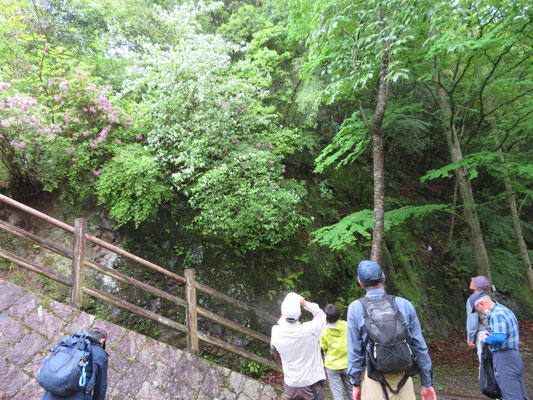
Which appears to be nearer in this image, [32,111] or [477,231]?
[32,111]

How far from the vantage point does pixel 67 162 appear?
6.37 meters

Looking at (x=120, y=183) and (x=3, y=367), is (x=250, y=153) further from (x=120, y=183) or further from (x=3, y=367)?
(x=3, y=367)

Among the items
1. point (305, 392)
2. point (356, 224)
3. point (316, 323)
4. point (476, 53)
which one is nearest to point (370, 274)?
point (316, 323)

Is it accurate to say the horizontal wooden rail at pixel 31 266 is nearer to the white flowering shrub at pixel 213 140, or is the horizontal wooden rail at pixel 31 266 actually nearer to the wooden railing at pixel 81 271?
the wooden railing at pixel 81 271

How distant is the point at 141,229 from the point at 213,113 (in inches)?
138

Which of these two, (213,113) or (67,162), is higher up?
(213,113)

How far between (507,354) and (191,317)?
13.4 ft

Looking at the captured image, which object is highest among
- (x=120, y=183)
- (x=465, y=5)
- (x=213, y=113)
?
(x=465, y=5)

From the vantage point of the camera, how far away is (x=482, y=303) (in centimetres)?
328

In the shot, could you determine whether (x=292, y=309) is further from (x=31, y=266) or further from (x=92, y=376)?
(x=31, y=266)

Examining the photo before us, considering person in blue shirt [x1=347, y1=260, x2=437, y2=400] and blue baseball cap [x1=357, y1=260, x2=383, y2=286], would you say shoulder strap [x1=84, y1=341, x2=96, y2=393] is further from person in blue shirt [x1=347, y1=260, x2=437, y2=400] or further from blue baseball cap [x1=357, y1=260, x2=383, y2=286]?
blue baseball cap [x1=357, y1=260, x2=383, y2=286]

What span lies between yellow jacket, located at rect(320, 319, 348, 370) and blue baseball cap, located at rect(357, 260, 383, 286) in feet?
4.66

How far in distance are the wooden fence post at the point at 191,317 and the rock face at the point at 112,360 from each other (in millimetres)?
144

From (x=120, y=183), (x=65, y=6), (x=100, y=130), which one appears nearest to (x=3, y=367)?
(x=120, y=183)
